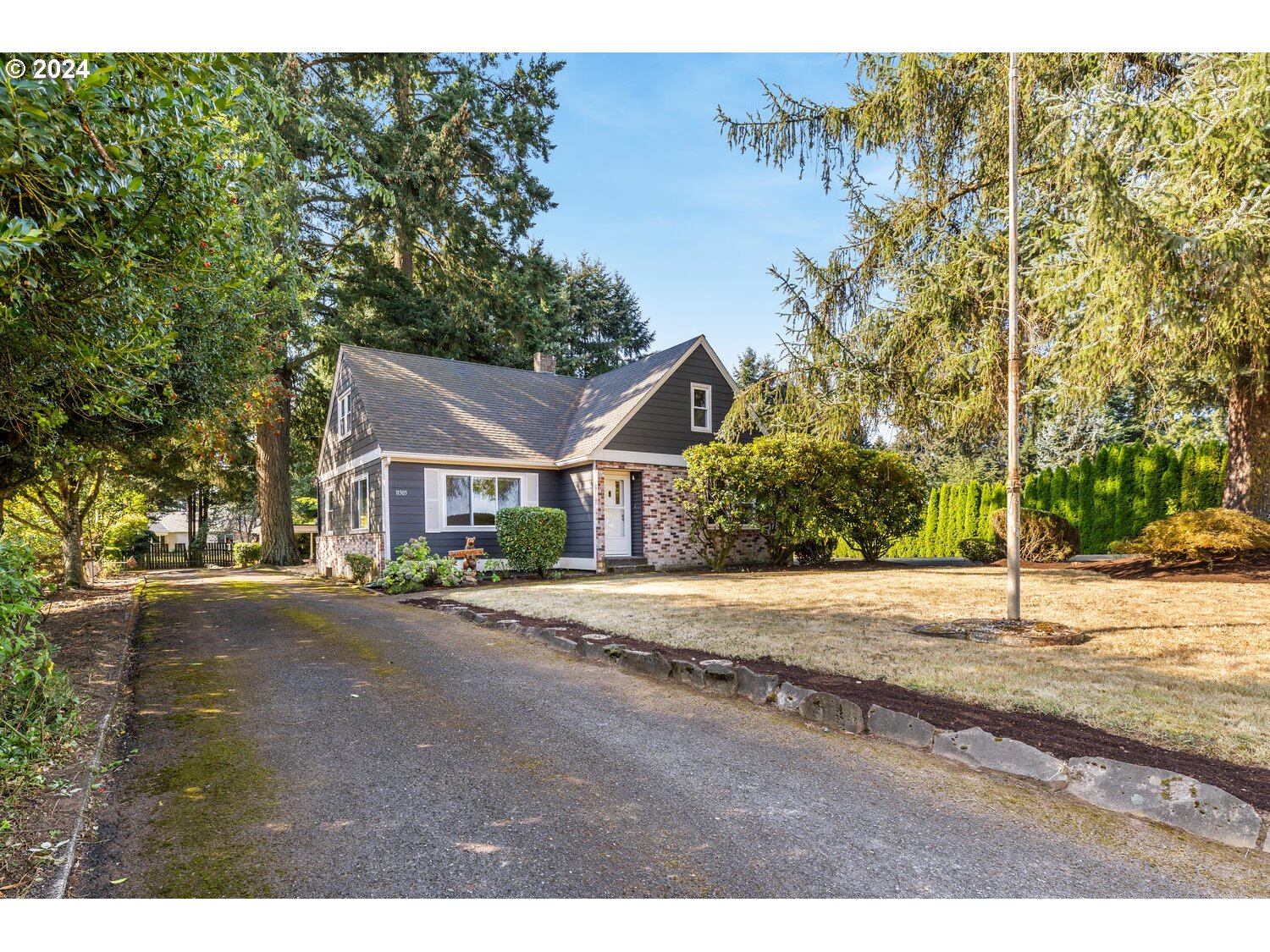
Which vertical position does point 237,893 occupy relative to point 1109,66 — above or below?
below

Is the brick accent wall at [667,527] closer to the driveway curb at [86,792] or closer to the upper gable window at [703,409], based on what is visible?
the upper gable window at [703,409]

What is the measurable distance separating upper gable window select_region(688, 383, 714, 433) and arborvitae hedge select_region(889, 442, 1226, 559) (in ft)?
20.5

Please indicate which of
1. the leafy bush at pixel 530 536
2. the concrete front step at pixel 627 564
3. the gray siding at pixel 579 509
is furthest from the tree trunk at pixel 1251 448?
the leafy bush at pixel 530 536

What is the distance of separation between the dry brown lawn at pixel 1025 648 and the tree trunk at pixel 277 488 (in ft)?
49.0

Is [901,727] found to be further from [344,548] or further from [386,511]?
[344,548]

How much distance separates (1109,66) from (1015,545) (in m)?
7.81

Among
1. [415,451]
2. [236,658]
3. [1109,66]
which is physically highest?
[1109,66]

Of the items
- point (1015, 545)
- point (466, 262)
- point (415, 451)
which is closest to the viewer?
point (1015, 545)

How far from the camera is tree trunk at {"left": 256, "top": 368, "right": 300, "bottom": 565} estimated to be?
2281 cm

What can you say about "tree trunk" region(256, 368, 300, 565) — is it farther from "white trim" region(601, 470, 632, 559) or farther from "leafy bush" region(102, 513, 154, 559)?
"white trim" region(601, 470, 632, 559)

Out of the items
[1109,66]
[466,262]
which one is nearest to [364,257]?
[466,262]

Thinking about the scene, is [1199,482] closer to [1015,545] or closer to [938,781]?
[1015,545]

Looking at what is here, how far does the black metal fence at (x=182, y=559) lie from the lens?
29.3m
